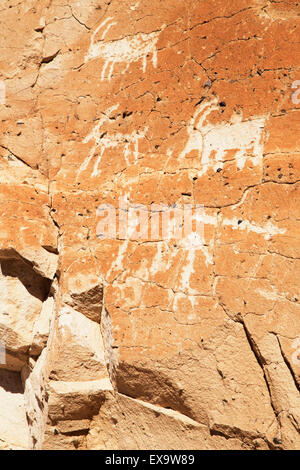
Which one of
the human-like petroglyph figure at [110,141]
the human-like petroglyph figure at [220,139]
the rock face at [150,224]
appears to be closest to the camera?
the rock face at [150,224]

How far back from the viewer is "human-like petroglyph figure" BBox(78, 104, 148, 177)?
96.3 inches

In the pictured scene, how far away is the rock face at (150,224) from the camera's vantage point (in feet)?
6.65

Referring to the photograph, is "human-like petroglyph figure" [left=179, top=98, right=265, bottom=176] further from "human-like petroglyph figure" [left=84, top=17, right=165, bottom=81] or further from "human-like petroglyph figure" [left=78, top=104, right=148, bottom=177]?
"human-like petroglyph figure" [left=84, top=17, right=165, bottom=81]

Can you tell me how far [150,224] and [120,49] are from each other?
2.90ft

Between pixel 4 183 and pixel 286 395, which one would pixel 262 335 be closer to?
pixel 286 395

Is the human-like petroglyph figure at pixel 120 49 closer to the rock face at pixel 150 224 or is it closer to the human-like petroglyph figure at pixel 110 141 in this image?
the rock face at pixel 150 224

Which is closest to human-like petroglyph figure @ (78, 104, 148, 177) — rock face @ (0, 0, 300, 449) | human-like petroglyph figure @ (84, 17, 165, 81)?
rock face @ (0, 0, 300, 449)

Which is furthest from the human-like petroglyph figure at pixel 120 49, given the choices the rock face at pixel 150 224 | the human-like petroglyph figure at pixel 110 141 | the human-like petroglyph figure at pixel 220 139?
the human-like petroglyph figure at pixel 220 139

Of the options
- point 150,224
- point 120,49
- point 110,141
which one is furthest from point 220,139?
point 120,49

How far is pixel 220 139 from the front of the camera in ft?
7.30

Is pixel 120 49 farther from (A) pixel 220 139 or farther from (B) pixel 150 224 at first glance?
(B) pixel 150 224

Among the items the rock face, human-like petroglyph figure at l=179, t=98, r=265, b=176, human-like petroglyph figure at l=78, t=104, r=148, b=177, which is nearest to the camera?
the rock face

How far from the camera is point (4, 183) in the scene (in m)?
2.59


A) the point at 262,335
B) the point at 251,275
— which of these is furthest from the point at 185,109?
the point at 262,335
